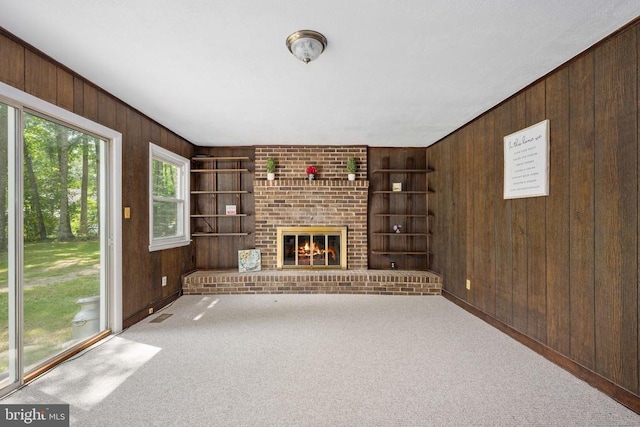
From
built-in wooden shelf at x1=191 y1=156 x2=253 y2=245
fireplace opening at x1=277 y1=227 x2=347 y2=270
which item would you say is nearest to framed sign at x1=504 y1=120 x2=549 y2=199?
fireplace opening at x1=277 y1=227 x2=347 y2=270

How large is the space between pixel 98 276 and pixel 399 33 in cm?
334

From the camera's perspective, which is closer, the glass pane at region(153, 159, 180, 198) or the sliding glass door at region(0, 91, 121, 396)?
the sliding glass door at region(0, 91, 121, 396)

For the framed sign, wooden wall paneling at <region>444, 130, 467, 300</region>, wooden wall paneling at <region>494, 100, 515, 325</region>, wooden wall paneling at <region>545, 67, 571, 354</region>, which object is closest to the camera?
wooden wall paneling at <region>545, 67, 571, 354</region>

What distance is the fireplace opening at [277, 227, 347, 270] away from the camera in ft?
15.7

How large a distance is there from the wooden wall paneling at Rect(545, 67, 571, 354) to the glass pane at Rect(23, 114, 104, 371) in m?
3.99

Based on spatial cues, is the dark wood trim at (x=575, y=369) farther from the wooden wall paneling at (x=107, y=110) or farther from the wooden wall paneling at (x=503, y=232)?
the wooden wall paneling at (x=107, y=110)

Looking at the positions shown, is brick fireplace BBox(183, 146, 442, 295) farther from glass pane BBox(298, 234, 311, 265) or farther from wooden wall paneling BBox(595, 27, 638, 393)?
wooden wall paneling BBox(595, 27, 638, 393)

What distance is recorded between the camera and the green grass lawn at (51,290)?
2068 mm

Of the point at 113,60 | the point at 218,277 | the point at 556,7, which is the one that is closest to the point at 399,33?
the point at 556,7

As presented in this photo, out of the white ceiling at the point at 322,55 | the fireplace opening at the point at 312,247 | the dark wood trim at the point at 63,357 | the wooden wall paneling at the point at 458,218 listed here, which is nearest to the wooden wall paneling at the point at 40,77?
the white ceiling at the point at 322,55

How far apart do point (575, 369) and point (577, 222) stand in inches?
42.7

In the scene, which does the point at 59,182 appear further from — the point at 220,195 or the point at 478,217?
the point at 478,217

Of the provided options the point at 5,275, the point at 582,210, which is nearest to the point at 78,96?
the point at 5,275

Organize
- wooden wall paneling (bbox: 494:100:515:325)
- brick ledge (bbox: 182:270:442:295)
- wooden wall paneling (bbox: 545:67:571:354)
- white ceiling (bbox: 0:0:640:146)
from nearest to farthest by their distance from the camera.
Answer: white ceiling (bbox: 0:0:640:146)
wooden wall paneling (bbox: 545:67:571:354)
wooden wall paneling (bbox: 494:100:515:325)
brick ledge (bbox: 182:270:442:295)
